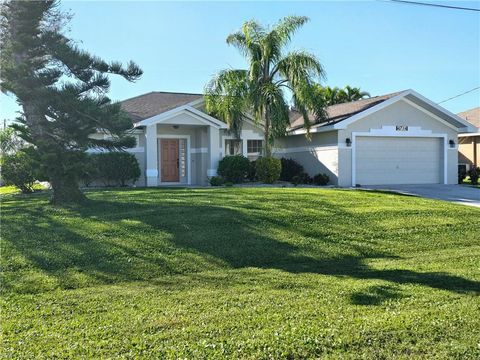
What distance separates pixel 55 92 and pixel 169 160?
1136cm

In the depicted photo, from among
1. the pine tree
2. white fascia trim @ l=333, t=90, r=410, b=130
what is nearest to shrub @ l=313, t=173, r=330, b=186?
white fascia trim @ l=333, t=90, r=410, b=130

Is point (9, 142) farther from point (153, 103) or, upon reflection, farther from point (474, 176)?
point (474, 176)

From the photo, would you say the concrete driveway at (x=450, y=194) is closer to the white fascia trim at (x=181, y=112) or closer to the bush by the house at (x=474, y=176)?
the bush by the house at (x=474, y=176)

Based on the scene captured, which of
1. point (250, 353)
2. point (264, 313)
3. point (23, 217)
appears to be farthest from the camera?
point (23, 217)

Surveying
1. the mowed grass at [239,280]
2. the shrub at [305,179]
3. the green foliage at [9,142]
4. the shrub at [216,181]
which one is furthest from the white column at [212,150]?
the mowed grass at [239,280]

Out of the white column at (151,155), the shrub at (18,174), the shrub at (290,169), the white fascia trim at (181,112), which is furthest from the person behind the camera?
the shrub at (290,169)

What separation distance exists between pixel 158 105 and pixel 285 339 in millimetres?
18965

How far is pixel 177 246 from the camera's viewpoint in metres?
8.06

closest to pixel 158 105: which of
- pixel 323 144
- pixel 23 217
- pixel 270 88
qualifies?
pixel 270 88

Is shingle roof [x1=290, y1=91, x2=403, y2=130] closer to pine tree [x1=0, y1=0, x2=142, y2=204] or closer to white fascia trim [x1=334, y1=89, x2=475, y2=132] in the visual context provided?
white fascia trim [x1=334, y1=89, x2=475, y2=132]

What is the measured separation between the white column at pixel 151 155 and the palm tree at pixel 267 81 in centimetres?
266

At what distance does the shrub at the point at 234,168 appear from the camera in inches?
806

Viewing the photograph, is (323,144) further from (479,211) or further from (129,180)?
(479,211)

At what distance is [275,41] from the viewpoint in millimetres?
19984
